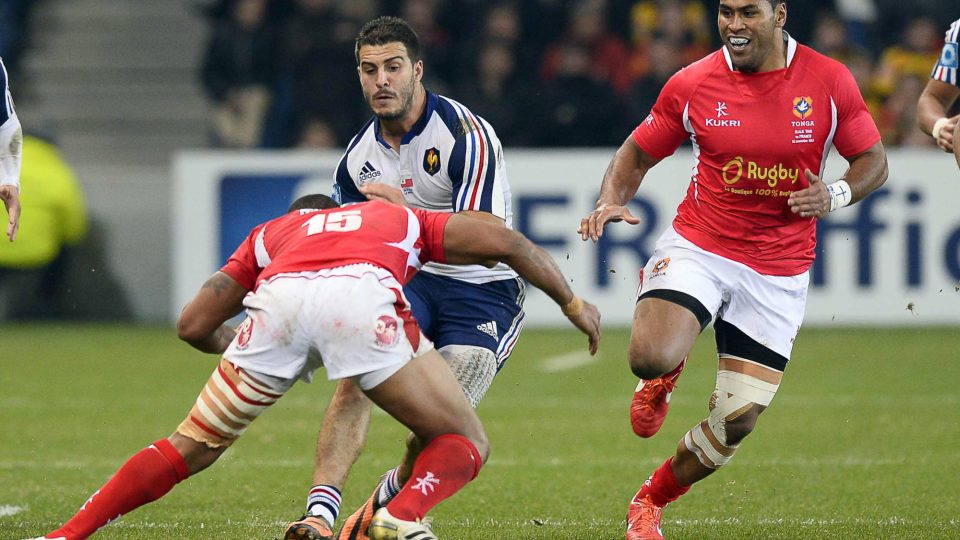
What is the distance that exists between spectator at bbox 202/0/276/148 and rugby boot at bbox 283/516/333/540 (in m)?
10.5

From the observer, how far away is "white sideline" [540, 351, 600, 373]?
461 inches

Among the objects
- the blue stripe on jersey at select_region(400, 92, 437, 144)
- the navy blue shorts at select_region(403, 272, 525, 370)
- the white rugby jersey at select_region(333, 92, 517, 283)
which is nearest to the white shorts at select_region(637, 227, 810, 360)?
the navy blue shorts at select_region(403, 272, 525, 370)

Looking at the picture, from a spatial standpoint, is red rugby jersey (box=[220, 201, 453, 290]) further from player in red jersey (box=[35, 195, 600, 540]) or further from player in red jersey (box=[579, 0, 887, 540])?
player in red jersey (box=[579, 0, 887, 540])

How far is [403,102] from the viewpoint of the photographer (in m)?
6.36

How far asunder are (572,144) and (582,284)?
1993 millimetres

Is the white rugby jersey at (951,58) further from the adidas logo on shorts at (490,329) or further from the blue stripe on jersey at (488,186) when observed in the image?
the adidas logo on shorts at (490,329)

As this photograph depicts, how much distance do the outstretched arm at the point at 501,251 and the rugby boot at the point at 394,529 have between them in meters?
0.93

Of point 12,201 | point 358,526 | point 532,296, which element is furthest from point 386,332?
point 532,296

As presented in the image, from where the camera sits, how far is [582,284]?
1364 centimetres

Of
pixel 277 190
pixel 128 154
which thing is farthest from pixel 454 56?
pixel 128 154

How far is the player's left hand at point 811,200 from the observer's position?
596cm

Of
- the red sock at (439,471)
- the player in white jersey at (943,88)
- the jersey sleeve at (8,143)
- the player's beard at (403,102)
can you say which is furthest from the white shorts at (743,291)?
the jersey sleeve at (8,143)

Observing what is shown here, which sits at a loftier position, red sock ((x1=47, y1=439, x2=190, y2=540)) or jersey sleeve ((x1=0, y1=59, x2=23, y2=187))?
jersey sleeve ((x1=0, y1=59, x2=23, y2=187))

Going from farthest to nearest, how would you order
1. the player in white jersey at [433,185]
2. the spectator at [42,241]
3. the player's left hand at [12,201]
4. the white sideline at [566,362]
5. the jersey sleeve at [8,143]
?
1. the spectator at [42,241]
2. the white sideline at [566,362]
3. the jersey sleeve at [8,143]
4. the player's left hand at [12,201]
5. the player in white jersey at [433,185]
